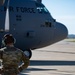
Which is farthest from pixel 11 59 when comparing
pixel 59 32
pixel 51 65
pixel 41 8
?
pixel 59 32

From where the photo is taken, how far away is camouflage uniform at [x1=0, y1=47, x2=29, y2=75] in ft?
20.1

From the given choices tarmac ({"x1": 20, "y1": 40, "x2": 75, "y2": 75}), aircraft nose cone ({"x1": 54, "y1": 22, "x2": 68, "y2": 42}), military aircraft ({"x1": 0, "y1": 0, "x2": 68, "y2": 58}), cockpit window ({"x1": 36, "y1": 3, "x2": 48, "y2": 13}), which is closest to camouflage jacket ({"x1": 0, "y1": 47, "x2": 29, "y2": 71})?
tarmac ({"x1": 20, "y1": 40, "x2": 75, "y2": 75})

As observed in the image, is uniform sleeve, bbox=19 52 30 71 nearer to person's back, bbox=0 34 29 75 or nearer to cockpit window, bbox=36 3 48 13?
person's back, bbox=0 34 29 75

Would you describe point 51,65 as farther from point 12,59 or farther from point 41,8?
point 12,59

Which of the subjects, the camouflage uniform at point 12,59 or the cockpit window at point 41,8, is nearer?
the camouflage uniform at point 12,59

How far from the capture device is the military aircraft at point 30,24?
68.4ft

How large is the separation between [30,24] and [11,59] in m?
15.2

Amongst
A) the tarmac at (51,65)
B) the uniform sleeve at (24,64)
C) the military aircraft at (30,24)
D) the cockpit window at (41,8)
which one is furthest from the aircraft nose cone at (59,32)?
the uniform sleeve at (24,64)

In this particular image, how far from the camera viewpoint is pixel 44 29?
Result: 72.8ft

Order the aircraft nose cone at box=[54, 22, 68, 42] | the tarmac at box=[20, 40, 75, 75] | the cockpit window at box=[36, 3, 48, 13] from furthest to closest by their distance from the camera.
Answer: the aircraft nose cone at box=[54, 22, 68, 42] → the cockpit window at box=[36, 3, 48, 13] → the tarmac at box=[20, 40, 75, 75]

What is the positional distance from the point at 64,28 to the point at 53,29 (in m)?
0.96

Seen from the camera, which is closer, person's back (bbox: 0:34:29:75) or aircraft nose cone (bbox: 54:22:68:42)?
person's back (bbox: 0:34:29:75)

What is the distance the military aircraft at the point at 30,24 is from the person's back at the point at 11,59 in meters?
14.1

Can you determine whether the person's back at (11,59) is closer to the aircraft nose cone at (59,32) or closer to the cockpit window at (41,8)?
the cockpit window at (41,8)
